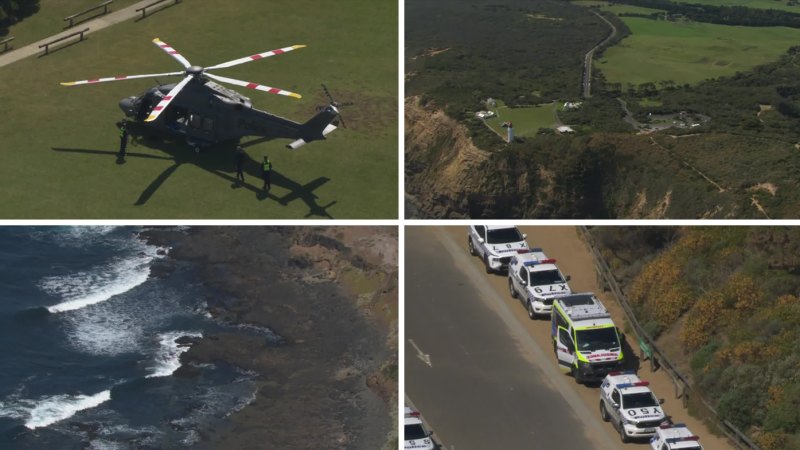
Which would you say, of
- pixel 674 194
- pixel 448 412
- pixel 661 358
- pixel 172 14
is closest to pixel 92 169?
pixel 172 14

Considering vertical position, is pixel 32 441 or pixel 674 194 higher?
pixel 674 194

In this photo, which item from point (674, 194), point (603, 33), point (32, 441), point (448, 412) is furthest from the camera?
point (603, 33)

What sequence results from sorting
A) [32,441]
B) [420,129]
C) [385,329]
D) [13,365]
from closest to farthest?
[32,441], [13,365], [385,329], [420,129]

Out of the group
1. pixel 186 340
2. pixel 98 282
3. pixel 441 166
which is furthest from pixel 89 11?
pixel 441 166

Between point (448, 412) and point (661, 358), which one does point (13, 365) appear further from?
point (661, 358)

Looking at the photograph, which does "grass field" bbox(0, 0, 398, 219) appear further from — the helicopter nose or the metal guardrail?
the metal guardrail

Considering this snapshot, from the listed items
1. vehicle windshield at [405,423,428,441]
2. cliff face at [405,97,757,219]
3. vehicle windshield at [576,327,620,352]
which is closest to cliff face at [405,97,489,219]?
cliff face at [405,97,757,219]

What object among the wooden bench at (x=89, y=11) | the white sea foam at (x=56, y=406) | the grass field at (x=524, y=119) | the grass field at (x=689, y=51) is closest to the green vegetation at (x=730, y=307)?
the white sea foam at (x=56, y=406)

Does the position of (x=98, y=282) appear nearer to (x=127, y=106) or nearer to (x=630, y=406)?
(x=127, y=106)
